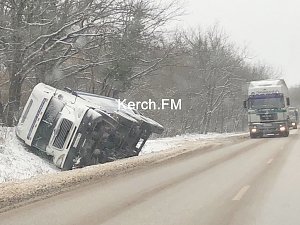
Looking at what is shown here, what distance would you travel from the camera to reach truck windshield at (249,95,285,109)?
36.4 metres

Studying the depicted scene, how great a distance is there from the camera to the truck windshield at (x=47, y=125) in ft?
55.5

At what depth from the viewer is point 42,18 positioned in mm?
21891

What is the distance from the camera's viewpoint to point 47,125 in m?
17.0

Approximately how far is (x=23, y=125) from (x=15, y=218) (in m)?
9.60

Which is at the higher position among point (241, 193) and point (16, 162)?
point (16, 162)

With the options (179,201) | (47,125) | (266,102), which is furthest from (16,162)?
(266,102)

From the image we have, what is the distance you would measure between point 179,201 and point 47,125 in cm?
828

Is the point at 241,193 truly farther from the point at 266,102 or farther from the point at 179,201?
the point at 266,102

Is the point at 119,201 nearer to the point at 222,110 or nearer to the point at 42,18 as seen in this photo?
the point at 42,18

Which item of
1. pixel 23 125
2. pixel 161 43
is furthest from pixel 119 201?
pixel 161 43

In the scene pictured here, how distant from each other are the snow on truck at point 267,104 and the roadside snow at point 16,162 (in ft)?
70.8

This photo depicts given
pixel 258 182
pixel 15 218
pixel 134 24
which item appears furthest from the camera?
pixel 134 24

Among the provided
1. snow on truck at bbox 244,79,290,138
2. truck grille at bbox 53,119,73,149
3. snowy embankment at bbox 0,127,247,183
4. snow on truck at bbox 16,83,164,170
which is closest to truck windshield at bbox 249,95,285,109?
snow on truck at bbox 244,79,290,138

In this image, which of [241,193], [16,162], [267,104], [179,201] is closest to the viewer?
[179,201]
